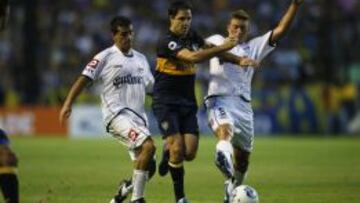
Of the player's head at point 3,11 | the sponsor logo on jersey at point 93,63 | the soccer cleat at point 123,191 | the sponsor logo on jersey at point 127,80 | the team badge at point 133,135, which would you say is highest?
the player's head at point 3,11

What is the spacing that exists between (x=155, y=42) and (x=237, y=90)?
20.0 metres

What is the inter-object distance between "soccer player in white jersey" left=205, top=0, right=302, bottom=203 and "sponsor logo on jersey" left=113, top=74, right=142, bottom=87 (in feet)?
3.60

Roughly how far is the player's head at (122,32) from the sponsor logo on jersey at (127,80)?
0.33 meters

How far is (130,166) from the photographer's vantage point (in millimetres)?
19125

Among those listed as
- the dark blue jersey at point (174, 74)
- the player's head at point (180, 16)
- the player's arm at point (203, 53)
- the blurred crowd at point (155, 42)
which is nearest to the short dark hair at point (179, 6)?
the player's head at point (180, 16)

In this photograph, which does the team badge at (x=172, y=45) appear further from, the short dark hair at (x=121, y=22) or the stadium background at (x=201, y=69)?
the stadium background at (x=201, y=69)

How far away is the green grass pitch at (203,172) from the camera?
43.4 ft

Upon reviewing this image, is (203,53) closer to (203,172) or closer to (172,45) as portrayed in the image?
(172,45)

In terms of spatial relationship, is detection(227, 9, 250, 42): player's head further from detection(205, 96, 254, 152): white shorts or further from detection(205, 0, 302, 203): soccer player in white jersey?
detection(205, 96, 254, 152): white shorts

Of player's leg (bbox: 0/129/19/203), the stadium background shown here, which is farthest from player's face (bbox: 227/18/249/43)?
the stadium background

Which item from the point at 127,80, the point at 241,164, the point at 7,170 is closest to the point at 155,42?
the point at 241,164

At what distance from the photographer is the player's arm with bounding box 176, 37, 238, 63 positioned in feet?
Result: 36.0

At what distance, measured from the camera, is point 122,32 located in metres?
11.5

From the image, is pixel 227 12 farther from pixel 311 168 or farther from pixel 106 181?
pixel 106 181
